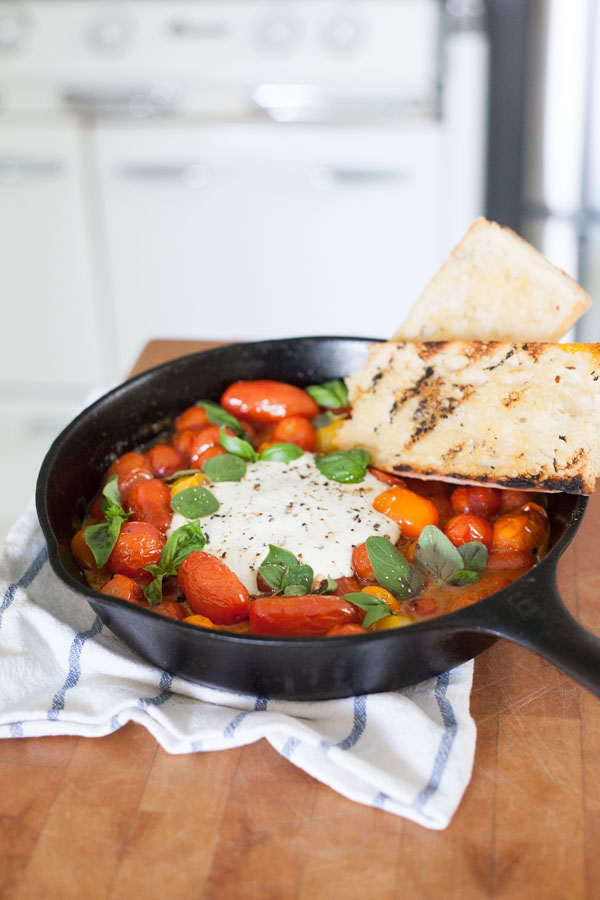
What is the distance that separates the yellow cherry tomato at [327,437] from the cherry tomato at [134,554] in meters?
0.47

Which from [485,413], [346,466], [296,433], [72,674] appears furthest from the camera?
[296,433]

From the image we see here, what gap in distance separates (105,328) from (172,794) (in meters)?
2.68

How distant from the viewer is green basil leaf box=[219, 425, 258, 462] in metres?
1.71

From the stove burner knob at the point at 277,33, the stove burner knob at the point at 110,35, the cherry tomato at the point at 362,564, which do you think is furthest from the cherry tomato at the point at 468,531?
the stove burner knob at the point at 110,35

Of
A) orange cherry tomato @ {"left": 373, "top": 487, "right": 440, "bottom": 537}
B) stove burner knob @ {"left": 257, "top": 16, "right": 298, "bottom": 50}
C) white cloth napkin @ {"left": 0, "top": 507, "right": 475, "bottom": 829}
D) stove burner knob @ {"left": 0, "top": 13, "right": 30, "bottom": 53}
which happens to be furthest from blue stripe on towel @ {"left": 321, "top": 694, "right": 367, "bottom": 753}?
stove burner knob @ {"left": 0, "top": 13, "right": 30, "bottom": 53}

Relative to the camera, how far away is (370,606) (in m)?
1.28

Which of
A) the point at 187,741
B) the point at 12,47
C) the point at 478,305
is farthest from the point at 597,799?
the point at 12,47

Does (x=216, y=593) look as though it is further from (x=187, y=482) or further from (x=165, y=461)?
(x=165, y=461)

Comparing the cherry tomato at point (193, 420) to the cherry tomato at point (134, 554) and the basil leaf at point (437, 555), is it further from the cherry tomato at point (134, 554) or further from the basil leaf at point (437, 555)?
the basil leaf at point (437, 555)

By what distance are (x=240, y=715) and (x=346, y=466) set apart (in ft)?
1.76

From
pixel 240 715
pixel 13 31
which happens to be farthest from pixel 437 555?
pixel 13 31

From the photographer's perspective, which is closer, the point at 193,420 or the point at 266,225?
the point at 193,420

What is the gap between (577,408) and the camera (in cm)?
147

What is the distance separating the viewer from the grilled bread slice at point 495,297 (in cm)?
164
